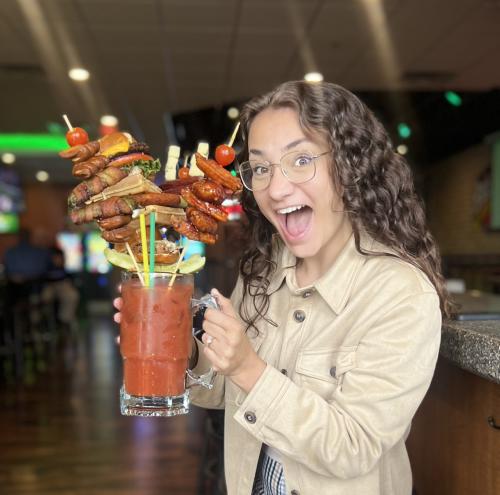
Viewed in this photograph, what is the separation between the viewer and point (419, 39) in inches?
217

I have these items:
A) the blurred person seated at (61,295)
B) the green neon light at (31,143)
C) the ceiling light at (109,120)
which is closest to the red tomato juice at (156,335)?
the ceiling light at (109,120)

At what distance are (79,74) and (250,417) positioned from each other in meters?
6.17

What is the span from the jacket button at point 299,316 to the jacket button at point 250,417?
27 cm

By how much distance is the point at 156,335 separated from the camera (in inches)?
46.1

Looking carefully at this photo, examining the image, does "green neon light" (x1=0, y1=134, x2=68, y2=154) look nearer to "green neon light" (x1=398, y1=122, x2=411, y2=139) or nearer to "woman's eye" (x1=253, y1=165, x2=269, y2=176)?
"green neon light" (x1=398, y1=122, x2=411, y2=139)

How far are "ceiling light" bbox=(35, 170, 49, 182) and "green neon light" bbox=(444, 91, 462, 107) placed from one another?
30.4 ft

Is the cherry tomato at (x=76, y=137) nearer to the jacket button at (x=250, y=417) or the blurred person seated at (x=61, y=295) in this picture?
the jacket button at (x=250, y=417)

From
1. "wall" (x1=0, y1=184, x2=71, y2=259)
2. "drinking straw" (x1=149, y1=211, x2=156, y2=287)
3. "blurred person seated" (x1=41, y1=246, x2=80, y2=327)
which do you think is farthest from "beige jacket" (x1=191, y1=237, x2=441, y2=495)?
"wall" (x1=0, y1=184, x2=71, y2=259)

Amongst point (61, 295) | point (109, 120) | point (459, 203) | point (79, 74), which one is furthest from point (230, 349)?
point (61, 295)

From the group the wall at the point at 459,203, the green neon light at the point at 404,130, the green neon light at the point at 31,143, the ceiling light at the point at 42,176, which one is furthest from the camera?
the ceiling light at the point at 42,176

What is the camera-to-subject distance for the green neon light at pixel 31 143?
36.8 feet

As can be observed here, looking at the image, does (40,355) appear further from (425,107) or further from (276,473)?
(276,473)

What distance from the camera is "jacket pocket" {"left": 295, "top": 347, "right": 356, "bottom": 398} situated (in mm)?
1173

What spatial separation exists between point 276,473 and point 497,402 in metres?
0.47
